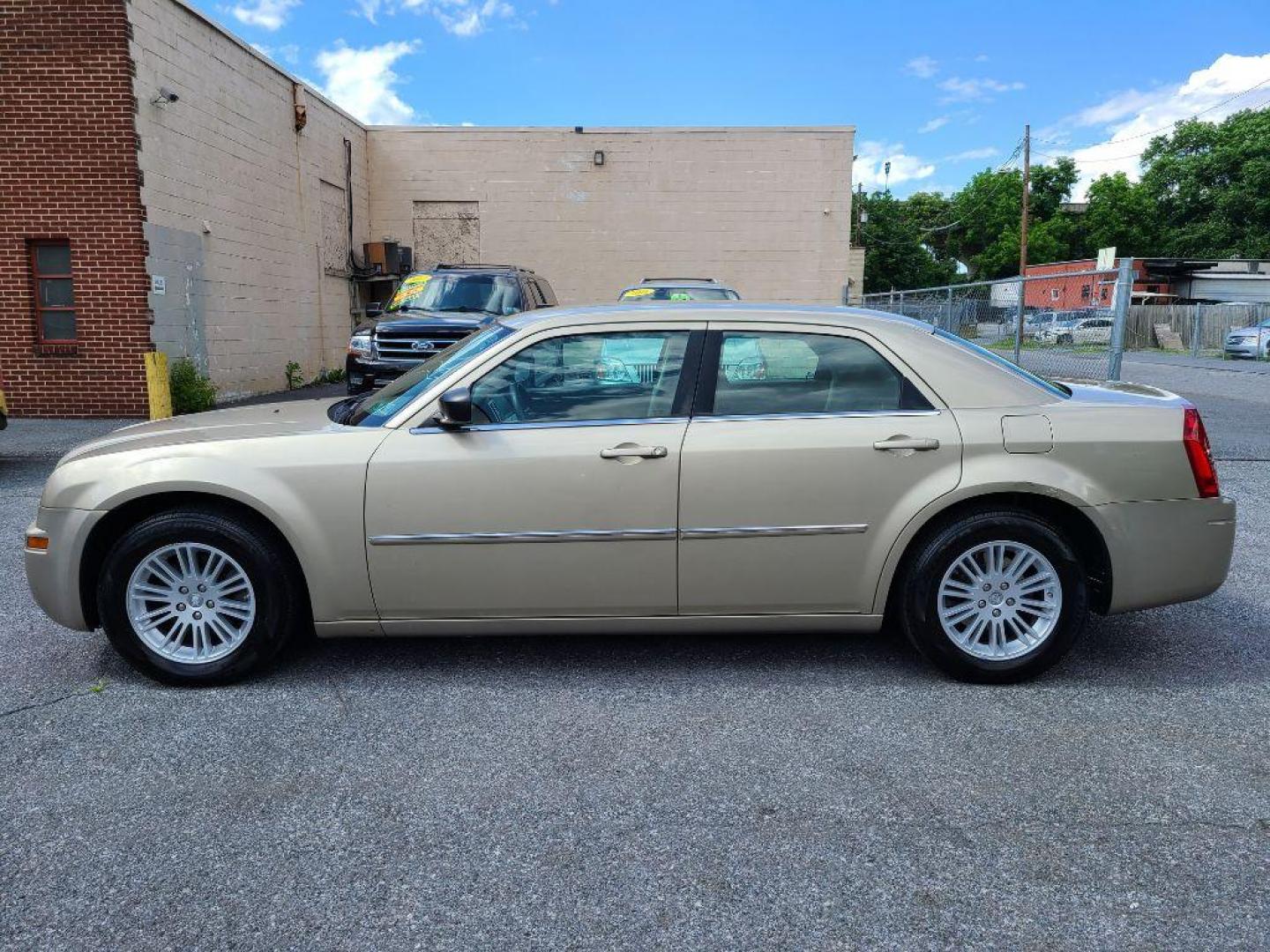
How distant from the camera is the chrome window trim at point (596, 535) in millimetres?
3891

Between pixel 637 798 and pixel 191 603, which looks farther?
pixel 191 603

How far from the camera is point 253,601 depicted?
13.0 ft

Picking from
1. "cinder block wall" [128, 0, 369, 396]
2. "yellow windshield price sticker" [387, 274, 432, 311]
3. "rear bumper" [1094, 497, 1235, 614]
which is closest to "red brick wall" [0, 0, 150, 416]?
"cinder block wall" [128, 0, 369, 396]

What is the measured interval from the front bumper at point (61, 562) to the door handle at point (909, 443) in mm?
3172

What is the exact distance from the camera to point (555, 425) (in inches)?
157

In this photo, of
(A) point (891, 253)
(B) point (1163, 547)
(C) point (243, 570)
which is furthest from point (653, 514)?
(A) point (891, 253)

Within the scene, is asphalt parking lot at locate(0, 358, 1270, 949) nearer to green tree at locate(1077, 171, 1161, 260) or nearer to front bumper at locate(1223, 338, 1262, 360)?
front bumper at locate(1223, 338, 1262, 360)

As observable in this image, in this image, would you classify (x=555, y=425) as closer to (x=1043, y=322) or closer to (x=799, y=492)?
(x=799, y=492)

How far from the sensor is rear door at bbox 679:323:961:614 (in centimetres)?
391

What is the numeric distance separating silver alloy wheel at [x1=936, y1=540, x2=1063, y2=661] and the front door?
3.87ft

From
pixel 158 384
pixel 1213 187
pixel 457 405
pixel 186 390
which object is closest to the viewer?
pixel 457 405

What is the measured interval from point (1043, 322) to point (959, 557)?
29.8 feet

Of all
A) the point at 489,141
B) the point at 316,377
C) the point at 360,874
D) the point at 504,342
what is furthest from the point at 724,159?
the point at 360,874

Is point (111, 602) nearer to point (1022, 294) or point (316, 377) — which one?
point (1022, 294)
